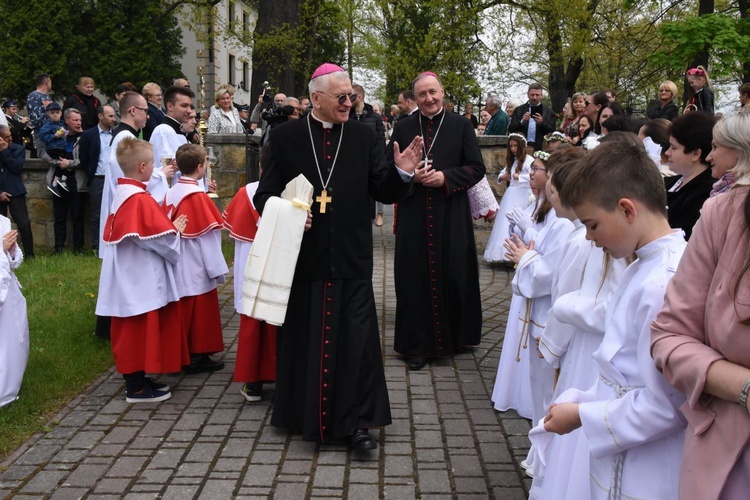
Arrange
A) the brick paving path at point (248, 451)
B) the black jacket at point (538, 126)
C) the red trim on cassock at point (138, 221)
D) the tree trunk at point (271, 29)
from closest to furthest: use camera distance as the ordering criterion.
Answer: the brick paving path at point (248, 451) → the red trim on cassock at point (138, 221) → the black jacket at point (538, 126) → the tree trunk at point (271, 29)

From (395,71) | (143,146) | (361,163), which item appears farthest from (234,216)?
(395,71)

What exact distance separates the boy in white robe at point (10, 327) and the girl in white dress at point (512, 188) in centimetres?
586

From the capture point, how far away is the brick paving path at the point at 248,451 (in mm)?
4316

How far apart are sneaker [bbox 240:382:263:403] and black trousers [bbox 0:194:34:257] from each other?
245 inches

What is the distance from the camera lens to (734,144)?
262cm

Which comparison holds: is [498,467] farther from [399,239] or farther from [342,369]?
[399,239]

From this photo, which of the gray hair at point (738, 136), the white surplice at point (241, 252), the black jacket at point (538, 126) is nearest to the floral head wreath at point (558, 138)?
the white surplice at point (241, 252)

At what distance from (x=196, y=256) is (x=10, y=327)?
4.66 ft

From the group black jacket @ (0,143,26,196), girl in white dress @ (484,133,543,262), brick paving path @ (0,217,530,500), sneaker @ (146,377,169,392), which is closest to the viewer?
brick paving path @ (0,217,530,500)

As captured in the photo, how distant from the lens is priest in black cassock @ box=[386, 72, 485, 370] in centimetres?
658

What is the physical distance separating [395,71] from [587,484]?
1279 centimetres

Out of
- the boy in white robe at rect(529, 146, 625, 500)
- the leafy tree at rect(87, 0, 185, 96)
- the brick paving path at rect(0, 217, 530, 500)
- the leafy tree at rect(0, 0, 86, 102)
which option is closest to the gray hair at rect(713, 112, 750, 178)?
the boy in white robe at rect(529, 146, 625, 500)

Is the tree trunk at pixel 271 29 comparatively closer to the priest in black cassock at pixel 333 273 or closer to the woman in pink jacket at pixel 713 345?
the priest in black cassock at pixel 333 273

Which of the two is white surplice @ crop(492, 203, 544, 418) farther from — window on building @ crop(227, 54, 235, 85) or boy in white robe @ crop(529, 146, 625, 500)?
window on building @ crop(227, 54, 235, 85)
